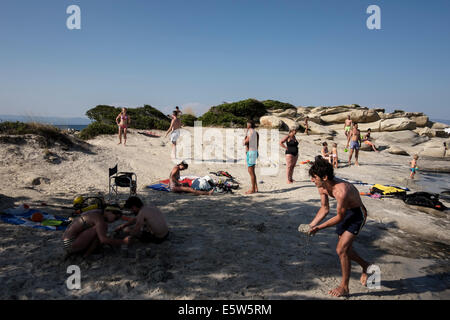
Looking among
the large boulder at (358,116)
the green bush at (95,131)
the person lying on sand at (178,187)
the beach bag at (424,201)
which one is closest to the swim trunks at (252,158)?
the person lying on sand at (178,187)

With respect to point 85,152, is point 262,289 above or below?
below

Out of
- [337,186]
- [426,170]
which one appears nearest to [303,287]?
[337,186]

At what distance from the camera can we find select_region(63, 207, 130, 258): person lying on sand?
3896 millimetres

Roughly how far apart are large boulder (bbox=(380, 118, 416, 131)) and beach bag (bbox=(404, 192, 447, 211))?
72.6ft

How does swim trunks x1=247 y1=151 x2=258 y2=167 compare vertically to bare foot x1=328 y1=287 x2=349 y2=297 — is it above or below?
above

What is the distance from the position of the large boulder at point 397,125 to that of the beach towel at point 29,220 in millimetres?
29050

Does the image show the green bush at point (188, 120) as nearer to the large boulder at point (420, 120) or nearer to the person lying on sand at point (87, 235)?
the person lying on sand at point (87, 235)

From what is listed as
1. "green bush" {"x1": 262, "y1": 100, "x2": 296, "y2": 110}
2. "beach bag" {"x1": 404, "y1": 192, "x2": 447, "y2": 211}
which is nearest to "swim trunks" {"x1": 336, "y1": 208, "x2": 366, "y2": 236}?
"beach bag" {"x1": 404, "y1": 192, "x2": 447, "y2": 211}

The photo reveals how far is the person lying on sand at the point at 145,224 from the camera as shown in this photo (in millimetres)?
4215

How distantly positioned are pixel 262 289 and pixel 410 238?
3.88 m

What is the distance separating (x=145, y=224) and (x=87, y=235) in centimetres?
86

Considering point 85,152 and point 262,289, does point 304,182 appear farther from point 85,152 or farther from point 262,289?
point 85,152

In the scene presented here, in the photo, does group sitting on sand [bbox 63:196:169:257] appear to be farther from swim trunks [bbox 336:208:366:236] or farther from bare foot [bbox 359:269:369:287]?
bare foot [bbox 359:269:369:287]
